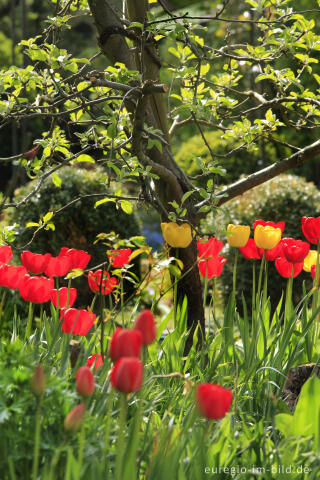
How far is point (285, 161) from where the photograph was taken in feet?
10.2

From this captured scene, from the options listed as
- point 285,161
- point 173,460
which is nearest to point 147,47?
point 285,161

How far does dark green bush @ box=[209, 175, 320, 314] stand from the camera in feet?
20.4

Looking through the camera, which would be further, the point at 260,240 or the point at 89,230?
the point at 89,230

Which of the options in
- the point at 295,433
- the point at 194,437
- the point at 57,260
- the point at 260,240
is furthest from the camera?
the point at 260,240

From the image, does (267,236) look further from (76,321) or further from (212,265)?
(76,321)

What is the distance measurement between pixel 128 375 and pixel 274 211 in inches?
215

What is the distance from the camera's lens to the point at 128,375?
1085mm

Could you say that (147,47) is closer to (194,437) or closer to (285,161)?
(285,161)

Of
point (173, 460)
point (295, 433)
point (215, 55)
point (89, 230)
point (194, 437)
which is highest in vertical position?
point (215, 55)

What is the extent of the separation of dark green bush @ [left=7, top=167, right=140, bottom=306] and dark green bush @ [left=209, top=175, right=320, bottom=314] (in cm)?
108

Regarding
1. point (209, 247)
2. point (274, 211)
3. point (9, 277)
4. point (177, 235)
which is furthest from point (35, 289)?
point (274, 211)

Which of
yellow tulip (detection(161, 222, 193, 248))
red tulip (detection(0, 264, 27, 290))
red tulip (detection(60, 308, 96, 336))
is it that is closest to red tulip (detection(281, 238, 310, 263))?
yellow tulip (detection(161, 222, 193, 248))

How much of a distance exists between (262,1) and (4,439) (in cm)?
225

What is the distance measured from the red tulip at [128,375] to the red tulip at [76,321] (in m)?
0.91
